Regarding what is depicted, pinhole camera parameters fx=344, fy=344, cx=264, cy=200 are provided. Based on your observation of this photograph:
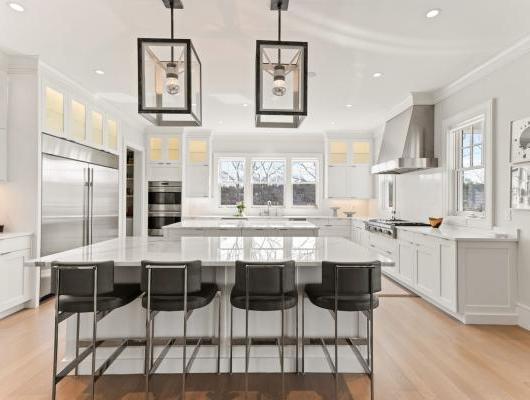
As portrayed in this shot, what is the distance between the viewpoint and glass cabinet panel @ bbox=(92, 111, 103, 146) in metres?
5.25

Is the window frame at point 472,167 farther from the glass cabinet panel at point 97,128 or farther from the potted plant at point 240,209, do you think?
the glass cabinet panel at point 97,128

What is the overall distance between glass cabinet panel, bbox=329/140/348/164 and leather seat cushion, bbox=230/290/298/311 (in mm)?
5809

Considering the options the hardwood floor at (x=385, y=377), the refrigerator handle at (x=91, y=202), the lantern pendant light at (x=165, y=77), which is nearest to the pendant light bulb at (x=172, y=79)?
the lantern pendant light at (x=165, y=77)

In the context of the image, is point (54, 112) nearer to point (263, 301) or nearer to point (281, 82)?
point (281, 82)

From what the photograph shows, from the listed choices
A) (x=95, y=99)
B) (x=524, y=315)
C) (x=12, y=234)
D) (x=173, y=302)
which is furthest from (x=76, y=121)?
(x=524, y=315)

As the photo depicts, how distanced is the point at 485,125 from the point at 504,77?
0.55 meters

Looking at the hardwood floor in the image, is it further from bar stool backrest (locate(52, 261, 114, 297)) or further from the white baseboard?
bar stool backrest (locate(52, 261, 114, 297))

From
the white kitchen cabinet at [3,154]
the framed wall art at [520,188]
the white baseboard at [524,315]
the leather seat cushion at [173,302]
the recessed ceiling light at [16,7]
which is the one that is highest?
the recessed ceiling light at [16,7]

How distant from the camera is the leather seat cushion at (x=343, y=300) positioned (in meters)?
2.21

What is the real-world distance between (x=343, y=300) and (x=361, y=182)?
19.2 ft

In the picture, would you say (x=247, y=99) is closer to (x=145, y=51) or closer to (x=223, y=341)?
(x=145, y=51)

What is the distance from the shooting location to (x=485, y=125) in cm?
405

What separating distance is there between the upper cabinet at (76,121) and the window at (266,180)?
328 cm

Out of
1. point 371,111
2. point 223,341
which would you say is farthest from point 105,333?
point 371,111
